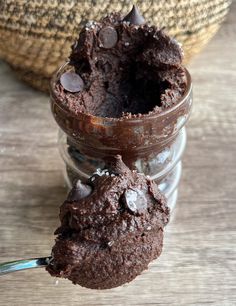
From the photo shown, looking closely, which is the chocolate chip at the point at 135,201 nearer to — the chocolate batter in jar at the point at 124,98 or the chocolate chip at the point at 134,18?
the chocolate batter in jar at the point at 124,98

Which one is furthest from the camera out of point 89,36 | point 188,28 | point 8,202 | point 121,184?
point 188,28

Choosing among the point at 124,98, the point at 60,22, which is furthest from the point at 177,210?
the point at 60,22

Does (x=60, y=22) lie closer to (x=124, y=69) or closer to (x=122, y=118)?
(x=124, y=69)

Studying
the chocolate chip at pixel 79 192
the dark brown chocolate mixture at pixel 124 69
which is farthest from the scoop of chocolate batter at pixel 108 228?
the dark brown chocolate mixture at pixel 124 69

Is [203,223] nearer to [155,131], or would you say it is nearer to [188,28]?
[155,131]

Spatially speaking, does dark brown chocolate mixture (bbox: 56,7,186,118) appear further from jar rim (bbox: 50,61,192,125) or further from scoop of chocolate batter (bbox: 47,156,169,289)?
scoop of chocolate batter (bbox: 47,156,169,289)

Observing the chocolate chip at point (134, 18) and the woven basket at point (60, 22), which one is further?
the woven basket at point (60, 22)

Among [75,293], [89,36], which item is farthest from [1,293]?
[89,36]
